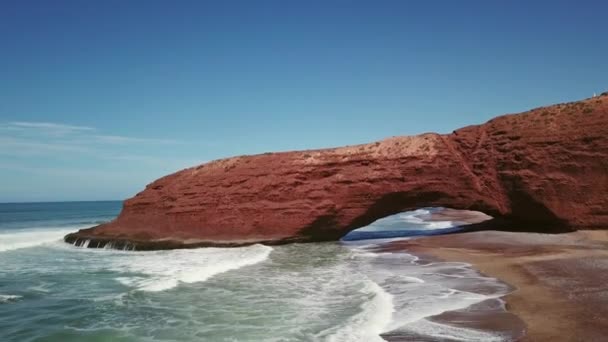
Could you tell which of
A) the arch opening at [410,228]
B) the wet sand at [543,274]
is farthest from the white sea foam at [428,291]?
the arch opening at [410,228]

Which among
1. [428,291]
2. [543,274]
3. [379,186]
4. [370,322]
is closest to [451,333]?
[370,322]

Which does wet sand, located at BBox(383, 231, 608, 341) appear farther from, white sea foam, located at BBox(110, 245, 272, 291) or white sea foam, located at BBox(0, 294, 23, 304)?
white sea foam, located at BBox(0, 294, 23, 304)

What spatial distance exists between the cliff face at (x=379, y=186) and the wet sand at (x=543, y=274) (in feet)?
6.83

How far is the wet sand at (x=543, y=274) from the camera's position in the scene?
27.0ft

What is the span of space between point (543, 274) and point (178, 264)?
42.9 feet

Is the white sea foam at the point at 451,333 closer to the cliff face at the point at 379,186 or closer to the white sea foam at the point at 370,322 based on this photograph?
the white sea foam at the point at 370,322

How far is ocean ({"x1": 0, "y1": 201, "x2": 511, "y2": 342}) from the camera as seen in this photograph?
910 cm

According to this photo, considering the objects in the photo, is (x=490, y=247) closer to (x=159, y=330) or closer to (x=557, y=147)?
(x=557, y=147)

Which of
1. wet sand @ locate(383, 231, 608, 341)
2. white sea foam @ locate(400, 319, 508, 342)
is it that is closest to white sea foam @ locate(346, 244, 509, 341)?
white sea foam @ locate(400, 319, 508, 342)

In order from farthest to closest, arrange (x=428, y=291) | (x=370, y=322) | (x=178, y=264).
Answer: (x=178, y=264) < (x=428, y=291) < (x=370, y=322)

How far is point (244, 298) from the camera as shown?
1228 centimetres

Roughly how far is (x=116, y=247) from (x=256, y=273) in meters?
13.0

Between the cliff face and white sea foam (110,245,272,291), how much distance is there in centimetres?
196

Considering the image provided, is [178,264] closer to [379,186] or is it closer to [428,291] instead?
[428,291]
